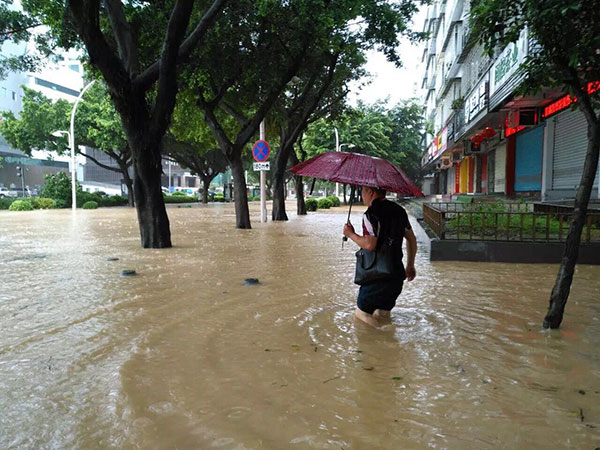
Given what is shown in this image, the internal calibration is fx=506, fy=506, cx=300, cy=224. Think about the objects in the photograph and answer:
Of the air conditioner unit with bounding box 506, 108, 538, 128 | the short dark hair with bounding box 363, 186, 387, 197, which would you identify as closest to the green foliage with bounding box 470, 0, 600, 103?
the short dark hair with bounding box 363, 186, 387, 197

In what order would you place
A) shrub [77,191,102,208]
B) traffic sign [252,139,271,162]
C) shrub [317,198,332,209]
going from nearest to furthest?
traffic sign [252,139,271,162]
shrub [77,191,102,208]
shrub [317,198,332,209]

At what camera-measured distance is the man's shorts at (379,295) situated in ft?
15.5

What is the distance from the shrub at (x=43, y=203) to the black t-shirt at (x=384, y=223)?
3244 cm

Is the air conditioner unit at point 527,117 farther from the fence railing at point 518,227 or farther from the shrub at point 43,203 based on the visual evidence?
the shrub at point 43,203

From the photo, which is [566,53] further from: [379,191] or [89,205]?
[89,205]

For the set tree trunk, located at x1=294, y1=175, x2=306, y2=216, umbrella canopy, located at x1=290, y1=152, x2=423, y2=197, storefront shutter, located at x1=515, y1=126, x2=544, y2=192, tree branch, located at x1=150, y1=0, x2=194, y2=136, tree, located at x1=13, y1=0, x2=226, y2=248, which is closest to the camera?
umbrella canopy, located at x1=290, y1=152, x2=423, y2=197

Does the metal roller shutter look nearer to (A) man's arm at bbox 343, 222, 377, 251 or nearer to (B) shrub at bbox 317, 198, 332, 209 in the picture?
(A) man's arm at bbox 343, 222, 377, 251

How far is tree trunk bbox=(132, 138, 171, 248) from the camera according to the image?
10891 mm

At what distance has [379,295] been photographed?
477cm

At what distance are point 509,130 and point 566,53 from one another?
1480cm

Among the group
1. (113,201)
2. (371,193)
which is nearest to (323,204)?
(113,201)

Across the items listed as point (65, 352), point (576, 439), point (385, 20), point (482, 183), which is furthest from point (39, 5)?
point (482, 183)

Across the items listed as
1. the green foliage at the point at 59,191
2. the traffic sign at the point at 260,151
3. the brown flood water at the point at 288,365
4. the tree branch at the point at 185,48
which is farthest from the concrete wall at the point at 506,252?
the green foliage at the point at 59,191

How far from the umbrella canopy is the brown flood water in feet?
4.54
